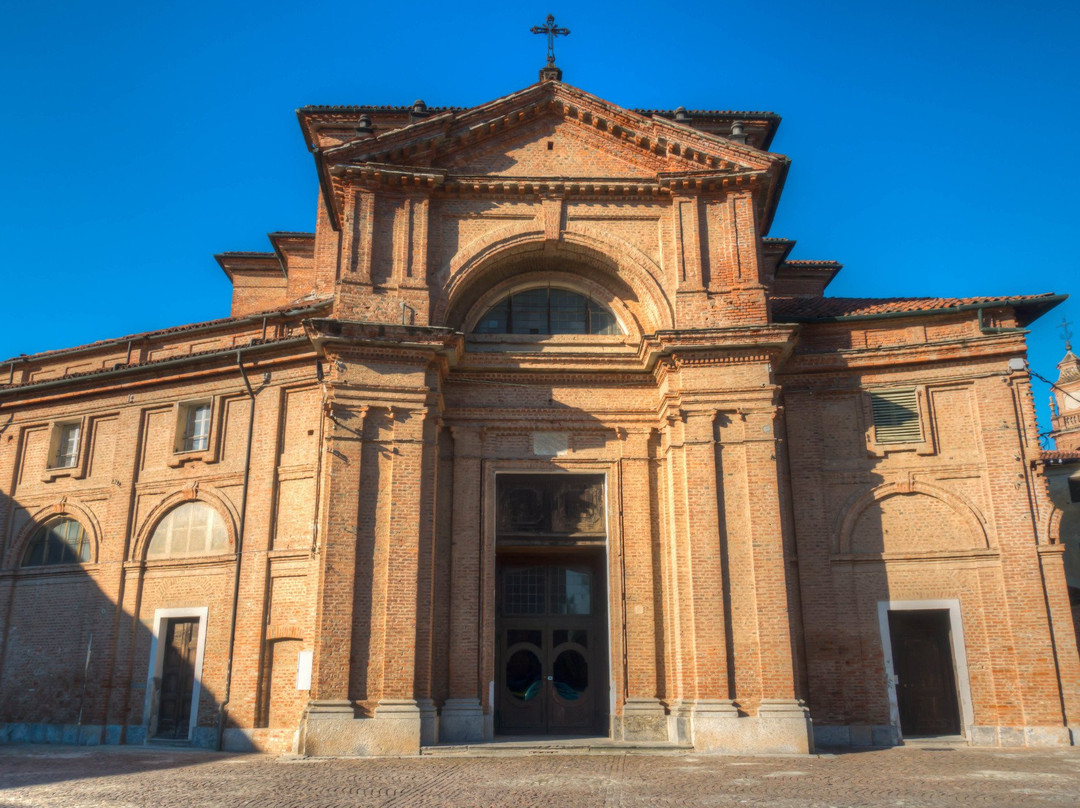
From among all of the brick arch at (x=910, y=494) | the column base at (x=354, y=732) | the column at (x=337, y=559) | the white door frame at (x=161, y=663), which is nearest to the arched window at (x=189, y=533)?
the white door frame at (x=161, y=663)

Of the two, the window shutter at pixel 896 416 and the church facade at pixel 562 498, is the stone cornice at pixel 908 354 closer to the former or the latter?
the church facade at pixel 562 498

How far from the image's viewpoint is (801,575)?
1920cm

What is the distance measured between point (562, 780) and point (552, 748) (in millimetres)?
3203

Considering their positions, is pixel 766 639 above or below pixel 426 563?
below

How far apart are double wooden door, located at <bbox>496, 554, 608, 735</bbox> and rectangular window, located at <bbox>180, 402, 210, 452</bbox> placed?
25.9 ft

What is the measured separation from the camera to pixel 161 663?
20.8 metres

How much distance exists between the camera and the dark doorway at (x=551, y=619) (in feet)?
64.5

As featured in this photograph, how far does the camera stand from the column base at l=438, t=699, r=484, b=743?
693 inches

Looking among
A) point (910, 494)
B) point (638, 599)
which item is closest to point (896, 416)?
point (910, 494)

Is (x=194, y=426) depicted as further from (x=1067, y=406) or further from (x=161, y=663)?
(x=1067, y=406)

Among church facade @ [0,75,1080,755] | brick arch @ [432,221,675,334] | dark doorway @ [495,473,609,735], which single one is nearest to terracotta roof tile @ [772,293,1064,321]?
church facade @ [0,75,1080,755]

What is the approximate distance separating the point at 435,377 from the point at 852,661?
33.7ft

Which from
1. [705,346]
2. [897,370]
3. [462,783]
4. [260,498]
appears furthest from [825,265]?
[462,783]

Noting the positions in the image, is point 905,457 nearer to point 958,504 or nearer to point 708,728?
point 958,504
